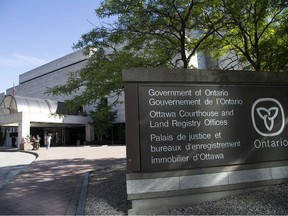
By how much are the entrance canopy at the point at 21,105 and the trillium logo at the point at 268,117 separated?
34150mm

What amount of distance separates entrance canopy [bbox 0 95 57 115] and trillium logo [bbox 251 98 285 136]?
34150 mm

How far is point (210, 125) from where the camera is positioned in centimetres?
636

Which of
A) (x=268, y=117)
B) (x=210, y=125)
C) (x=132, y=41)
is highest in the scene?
(x=132, y=41)

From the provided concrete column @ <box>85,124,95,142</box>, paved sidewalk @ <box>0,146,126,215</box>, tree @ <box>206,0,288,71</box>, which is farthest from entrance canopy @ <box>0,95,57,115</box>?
tree @ <box>206,0,288,71</box>

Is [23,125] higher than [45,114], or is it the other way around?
[45,114]

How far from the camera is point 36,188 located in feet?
30.1

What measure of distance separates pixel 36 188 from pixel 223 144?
5745mm

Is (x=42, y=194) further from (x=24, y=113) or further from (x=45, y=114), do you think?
(x=45, y=114)

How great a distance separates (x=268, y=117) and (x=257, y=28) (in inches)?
164

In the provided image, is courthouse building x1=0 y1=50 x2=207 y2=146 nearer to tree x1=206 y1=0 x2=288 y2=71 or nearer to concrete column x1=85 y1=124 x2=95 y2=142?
concrete column x1=85 y1=124 x2=95 y2=142

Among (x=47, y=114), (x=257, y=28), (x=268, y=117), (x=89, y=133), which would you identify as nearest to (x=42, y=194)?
(x=268, y=117)

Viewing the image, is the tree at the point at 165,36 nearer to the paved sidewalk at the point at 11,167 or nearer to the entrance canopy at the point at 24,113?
the paved sidewalk at the point at 11,167

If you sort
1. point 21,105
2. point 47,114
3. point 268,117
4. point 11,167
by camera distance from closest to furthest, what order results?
1. point 268,117
2. point 11,167
3. point 21,105
4. point 47,114

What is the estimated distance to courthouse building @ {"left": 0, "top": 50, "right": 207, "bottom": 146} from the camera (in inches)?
1387
